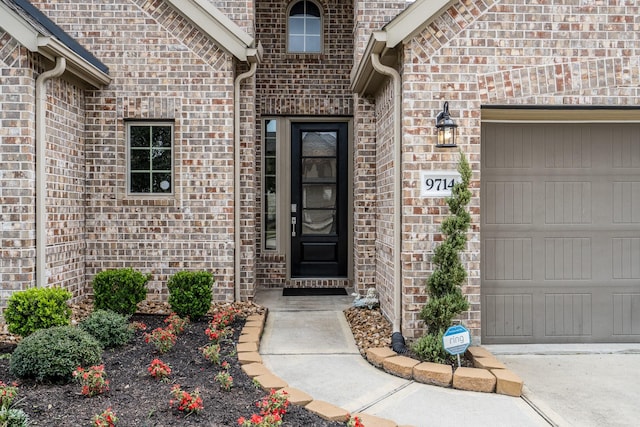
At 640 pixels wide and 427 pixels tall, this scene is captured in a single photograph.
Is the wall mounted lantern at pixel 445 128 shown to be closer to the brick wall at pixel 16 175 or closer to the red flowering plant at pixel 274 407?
the red flowering plant at pixel 274 407

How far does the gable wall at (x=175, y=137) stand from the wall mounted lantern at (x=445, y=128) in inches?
116

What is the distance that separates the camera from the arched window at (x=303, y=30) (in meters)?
8.77

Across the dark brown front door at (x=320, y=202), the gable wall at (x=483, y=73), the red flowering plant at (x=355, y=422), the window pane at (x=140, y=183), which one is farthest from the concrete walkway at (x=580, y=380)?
the window pane at (x=140, y=183)

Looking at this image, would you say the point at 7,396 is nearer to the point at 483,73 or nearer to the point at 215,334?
the point at 215,334

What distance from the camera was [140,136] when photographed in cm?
706

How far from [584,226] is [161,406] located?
4561 millimetres

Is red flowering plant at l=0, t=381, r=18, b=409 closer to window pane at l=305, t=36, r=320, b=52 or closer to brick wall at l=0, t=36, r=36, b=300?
brick wall at l=0, t=36, r=36, b=300

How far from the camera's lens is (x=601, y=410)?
3922 millimetres

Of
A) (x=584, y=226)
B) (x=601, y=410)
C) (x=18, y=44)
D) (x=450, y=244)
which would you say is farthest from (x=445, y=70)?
(x=18, y=44)

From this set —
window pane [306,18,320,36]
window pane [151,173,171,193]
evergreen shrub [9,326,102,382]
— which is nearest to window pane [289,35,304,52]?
window pane [306,18,320,36]

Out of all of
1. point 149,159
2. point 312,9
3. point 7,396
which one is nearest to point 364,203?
point 149,159

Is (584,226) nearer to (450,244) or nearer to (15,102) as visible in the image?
(450,244)

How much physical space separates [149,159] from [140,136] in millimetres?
330

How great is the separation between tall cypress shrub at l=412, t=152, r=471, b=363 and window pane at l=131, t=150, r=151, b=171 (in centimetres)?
413
